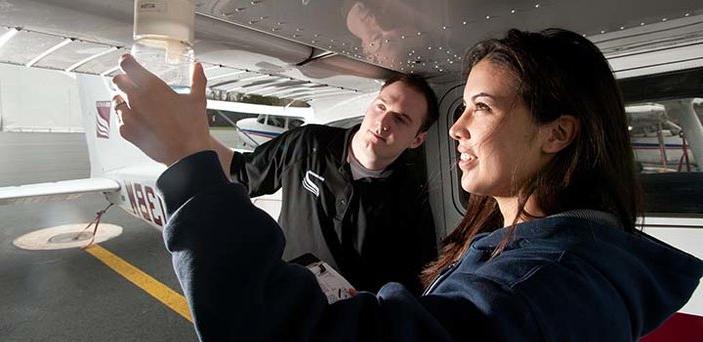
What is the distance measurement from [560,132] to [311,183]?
111cm

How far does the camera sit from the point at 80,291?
436 centimetres

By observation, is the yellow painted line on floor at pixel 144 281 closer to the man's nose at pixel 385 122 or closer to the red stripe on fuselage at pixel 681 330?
the man's nose at pixel 385 122

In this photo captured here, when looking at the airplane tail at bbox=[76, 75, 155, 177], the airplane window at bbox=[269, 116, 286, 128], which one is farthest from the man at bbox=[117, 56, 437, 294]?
the airplane window at bbox=[269, 116, 286, 128]

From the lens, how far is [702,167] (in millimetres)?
1738

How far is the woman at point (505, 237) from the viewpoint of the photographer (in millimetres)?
479

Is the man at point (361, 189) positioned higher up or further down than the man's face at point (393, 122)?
further down

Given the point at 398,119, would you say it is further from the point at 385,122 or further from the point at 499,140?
the point at 499,140

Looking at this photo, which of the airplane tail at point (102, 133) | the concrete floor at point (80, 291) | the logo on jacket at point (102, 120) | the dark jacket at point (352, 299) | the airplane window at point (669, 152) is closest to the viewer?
the dark jacket at point (352, 299)

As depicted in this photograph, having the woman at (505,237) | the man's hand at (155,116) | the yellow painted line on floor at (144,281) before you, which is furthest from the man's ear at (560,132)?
the yellow painted line on floor at (144,281)

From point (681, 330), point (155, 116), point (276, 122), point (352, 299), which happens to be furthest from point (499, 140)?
point (276, 122)

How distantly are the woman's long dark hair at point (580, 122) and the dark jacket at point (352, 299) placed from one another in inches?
5.6

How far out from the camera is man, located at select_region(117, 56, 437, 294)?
1602 mm

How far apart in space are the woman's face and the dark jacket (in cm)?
17

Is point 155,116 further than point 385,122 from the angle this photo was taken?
No
